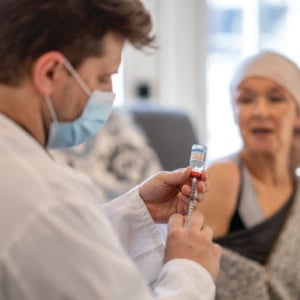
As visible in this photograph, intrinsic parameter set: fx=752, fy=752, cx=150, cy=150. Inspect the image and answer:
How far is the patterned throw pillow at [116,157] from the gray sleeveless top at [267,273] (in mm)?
804

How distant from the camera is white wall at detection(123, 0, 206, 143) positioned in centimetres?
367

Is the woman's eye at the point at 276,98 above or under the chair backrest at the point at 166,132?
above

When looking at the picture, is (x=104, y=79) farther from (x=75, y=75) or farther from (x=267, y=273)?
→ (x=267, y=273)

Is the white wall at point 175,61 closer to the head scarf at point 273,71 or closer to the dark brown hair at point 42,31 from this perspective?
the head scarf at point 273,71

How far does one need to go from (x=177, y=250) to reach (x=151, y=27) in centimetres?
39

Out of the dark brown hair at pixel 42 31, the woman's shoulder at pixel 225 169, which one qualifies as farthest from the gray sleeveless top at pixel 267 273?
the dark brown hair at pixel 42 31

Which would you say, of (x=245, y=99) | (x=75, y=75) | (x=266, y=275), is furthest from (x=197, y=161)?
(x=245, y=99)

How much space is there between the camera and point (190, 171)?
147 centimetres

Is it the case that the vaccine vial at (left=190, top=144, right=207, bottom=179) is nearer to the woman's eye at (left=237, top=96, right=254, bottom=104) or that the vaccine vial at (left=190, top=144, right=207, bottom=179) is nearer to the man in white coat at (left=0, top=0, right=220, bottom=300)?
the man in white coat at (left=0, top=0, right=220, bottom=300)

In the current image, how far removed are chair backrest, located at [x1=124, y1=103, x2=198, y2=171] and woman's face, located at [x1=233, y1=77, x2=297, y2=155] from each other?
2.78ft

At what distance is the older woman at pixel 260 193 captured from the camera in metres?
2.06

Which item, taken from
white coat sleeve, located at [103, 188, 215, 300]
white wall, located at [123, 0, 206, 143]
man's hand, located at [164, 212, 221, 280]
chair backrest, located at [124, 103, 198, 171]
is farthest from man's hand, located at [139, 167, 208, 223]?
white wall, located at [123, 0, 206, 143]

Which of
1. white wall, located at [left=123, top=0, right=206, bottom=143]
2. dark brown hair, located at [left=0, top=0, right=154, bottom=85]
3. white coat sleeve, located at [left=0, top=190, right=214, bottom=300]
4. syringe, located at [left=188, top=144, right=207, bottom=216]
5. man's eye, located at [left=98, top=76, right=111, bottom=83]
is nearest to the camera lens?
white coat sleeve, located at [left=0, top=190, right=214, bottom=300]

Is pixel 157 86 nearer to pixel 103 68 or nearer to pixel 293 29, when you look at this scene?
pixel 293 29
